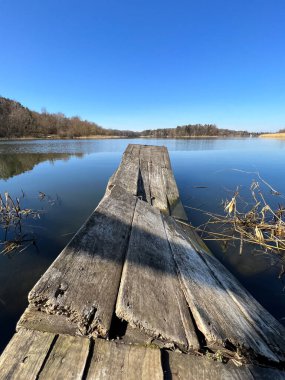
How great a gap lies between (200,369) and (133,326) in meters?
0.40

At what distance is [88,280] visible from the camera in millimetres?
1438

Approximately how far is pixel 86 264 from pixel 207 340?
95 centimetres

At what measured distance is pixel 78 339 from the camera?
3.70ft

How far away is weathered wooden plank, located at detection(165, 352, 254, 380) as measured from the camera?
105cm

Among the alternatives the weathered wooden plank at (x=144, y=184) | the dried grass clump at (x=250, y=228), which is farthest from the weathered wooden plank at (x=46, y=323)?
the weathered wooden plank at (x=144, y=184)

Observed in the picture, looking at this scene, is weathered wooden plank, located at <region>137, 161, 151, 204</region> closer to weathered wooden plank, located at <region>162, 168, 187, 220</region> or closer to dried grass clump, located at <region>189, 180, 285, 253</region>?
weathered wooden plank, located at <region>162, 168, 187, 220</region>

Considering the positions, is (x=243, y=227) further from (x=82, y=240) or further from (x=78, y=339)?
(x=78, y=339)

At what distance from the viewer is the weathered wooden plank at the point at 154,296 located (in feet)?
3.90

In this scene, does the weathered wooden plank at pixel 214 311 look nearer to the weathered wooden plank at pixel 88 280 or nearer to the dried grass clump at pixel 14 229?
the weathered wooden plank at pixel 88 280

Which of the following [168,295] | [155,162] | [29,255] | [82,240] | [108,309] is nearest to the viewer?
[108,309]

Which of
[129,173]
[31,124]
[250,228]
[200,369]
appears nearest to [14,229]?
[129,173]

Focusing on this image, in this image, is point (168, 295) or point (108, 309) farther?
point (168, 295)

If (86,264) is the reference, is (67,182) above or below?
below

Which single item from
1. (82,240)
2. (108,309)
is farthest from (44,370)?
(82,240)
